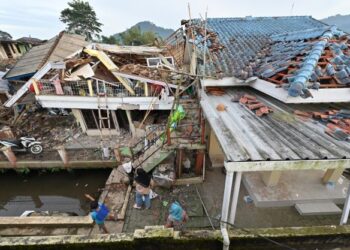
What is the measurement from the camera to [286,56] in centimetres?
770

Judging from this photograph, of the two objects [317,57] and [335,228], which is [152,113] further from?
[335,228]

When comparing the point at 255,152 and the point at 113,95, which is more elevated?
the point at 255,152

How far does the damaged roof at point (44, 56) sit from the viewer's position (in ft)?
Result: 51.4

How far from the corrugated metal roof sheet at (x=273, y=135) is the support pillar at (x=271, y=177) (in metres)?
2.16

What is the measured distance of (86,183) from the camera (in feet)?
40.5

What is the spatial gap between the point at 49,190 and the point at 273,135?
1326 centimetres

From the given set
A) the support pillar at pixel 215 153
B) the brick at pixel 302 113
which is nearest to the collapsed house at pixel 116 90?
the support pillar at pixel 215 153

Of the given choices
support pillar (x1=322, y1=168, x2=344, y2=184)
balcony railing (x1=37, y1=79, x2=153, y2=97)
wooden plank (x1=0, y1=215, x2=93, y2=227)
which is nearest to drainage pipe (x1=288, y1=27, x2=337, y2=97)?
support pillar (x1=322, y1=168, x2=344, y2=184)

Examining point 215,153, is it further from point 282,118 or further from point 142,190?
point 282,118

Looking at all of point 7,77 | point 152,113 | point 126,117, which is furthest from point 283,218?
point 7,77

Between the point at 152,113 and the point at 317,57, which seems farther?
the point at 152,113

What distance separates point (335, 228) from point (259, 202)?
Answer: 388 centimetres

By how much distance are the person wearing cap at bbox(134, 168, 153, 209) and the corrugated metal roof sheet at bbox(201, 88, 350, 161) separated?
3.67m

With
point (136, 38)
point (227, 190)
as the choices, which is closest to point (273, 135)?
point (227, 190)
